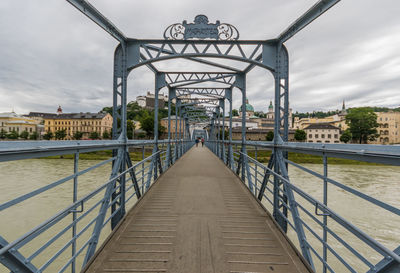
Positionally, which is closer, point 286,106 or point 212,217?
point 212,217

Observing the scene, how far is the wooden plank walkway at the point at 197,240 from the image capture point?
2238 mm

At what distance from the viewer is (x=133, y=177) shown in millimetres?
4211

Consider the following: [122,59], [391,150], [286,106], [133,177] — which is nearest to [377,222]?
[286,106]

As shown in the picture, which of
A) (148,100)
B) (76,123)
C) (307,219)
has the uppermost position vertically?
(148,100)

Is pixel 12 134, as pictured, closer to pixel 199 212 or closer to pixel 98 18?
pixel 98 18

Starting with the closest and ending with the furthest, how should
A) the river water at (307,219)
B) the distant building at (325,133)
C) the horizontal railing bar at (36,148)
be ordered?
the horizontal railing bar at (36,148), the river water at (307,219), the distant building at (325,133)

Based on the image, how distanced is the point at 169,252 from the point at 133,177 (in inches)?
83.7

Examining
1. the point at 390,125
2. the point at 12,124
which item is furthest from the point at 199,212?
the point at 390,125

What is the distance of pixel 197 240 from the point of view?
2744 mm

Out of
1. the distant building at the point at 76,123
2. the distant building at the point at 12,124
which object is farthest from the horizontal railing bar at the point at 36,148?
the distant building at the point at 76,123

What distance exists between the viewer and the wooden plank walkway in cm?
224

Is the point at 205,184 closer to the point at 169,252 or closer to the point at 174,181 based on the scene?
the point at 174,181

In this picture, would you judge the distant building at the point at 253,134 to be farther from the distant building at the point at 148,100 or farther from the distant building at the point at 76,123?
the distant building at the point at 148,100

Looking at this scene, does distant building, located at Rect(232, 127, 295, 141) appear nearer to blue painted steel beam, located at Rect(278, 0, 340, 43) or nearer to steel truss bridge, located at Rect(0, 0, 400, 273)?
steel truss bridge, located at Rect(0, 0, 400, 273)
